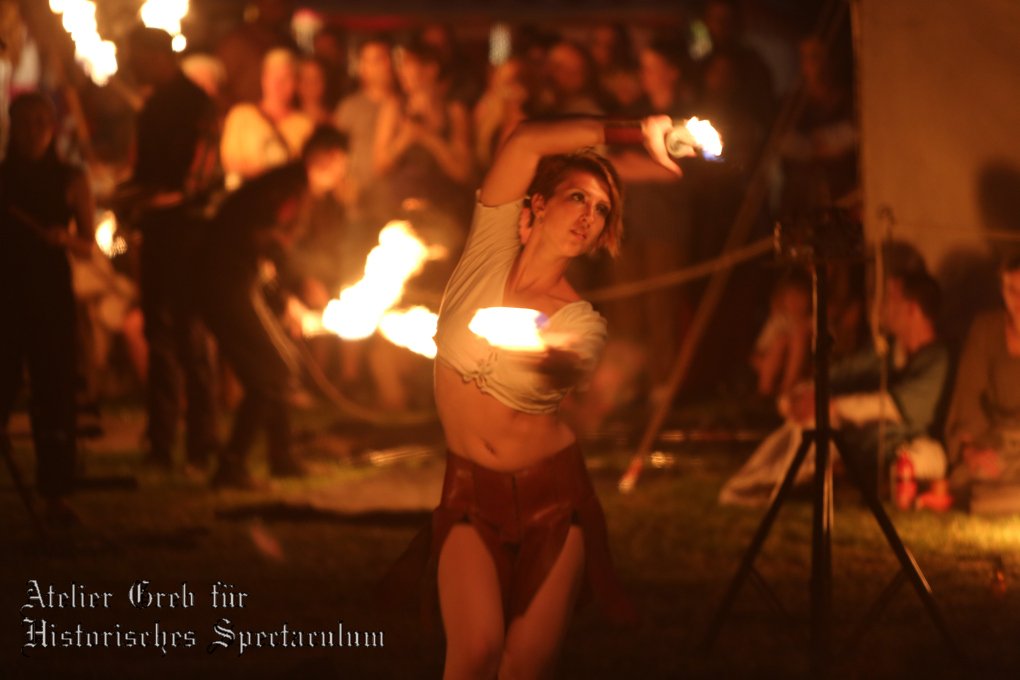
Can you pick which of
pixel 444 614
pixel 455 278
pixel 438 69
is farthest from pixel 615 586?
pixel 438 69

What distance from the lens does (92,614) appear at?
6.09m

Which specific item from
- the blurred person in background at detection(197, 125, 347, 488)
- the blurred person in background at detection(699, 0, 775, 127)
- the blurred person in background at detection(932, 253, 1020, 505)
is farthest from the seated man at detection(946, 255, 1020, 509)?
the blurred person in background at detection(197, 125, 347, 488)

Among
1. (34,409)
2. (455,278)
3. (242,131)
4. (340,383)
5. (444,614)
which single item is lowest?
(444,614)

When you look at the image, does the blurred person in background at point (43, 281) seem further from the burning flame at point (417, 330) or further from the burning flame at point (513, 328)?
the burning flame at point (513, 328)

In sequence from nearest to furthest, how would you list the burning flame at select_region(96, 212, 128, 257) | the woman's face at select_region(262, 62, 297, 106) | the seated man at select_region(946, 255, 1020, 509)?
1. the seated man at select_region(946, 255, 1020, 509)
2. the burning flame at select_region(96, 212, 128, 257)
3. the woman's face at select_region(262, 62, 297, 106)

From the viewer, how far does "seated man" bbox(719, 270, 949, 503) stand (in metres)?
8.50

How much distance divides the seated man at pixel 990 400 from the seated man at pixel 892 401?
135 millimetres

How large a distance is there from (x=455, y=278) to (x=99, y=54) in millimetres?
6248

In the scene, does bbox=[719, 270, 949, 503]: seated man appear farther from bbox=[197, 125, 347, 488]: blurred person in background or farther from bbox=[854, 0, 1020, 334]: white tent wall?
bbox=[197, 125, 347, 488]: blurred person in background

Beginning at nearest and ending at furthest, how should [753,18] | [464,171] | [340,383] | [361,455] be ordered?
[361,455]
[464,171]
[340,383]
[753,18]

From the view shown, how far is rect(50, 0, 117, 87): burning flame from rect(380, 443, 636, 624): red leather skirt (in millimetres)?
5630

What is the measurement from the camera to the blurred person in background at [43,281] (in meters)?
7.32

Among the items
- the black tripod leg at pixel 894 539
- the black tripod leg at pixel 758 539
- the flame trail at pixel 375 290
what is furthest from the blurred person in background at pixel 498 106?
the black tripod leg at pixel 894 539

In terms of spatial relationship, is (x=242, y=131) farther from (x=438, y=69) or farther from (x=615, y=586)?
(x=615, y=586)
